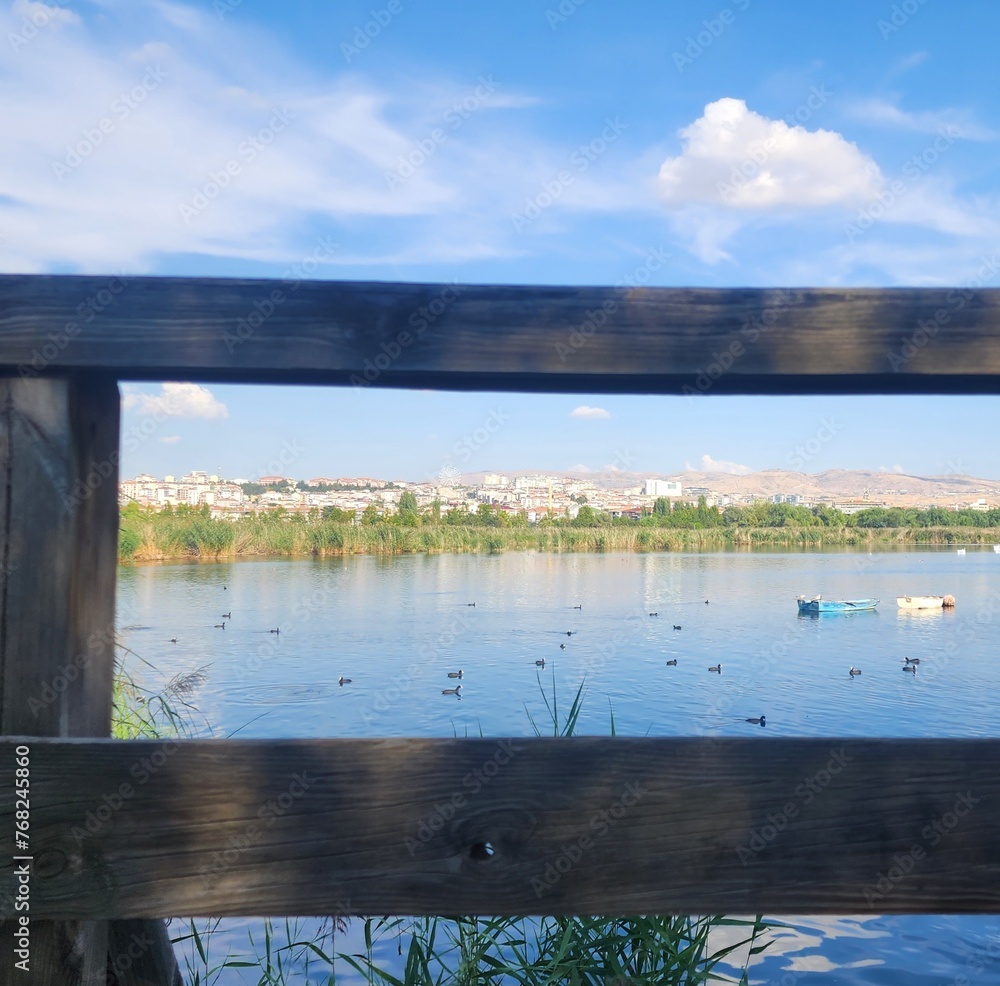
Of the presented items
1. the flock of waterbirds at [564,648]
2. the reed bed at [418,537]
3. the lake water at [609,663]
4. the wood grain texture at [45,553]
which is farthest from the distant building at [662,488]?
the wood grain texture at [45,553]

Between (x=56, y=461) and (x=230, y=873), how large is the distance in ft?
1.66

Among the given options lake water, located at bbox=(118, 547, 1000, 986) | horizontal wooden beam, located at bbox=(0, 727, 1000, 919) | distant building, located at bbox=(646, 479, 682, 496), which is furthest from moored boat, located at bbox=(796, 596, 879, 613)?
horizontal wooden beam, located at bbox=(0, 727, 1000, 919)

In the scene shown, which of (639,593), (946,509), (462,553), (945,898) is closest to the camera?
(945,898)

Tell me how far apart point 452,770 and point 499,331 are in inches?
19.4

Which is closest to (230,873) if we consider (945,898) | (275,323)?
(275,323)

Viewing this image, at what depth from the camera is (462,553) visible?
47312 millimetres

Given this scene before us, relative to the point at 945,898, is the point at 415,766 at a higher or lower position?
higher

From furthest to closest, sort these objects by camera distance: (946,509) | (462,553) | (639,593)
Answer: (462,553) < (946,509) < (639,593)

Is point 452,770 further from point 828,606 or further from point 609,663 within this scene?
point 828,606

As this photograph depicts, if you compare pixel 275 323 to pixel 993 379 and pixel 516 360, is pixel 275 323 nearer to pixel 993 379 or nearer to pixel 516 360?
pixel 516 360

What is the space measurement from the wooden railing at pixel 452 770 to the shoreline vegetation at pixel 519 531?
10127 millimetres

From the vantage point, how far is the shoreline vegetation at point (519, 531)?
75.4ft

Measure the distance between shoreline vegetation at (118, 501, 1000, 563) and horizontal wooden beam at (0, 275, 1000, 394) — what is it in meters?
10.1

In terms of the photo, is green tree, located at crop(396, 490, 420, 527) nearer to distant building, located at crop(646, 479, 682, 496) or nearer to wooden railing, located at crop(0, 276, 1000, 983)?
distant building, located at crop(646, 479, 682, 496)
